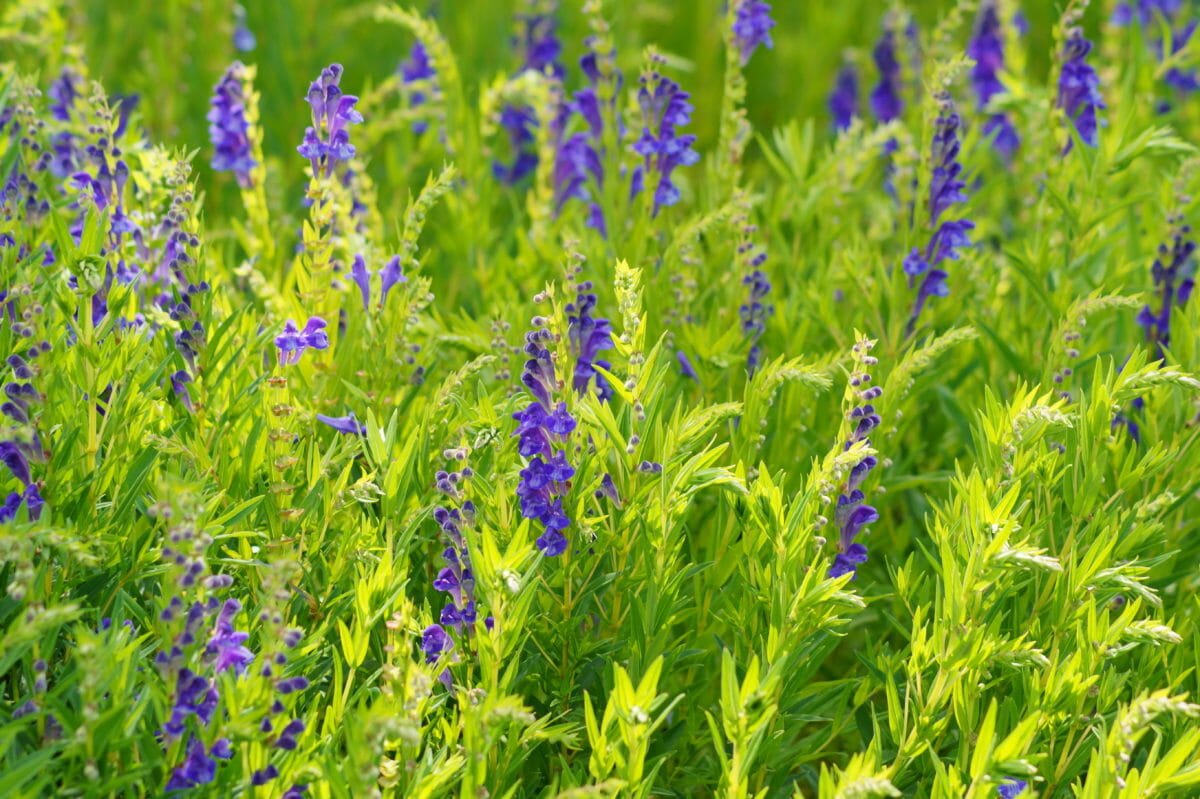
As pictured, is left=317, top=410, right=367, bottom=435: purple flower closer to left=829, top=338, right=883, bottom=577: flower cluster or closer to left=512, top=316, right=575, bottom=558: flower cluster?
left=512, top=316, right=575, bottom=558: flower cluster

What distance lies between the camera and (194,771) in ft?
6.66

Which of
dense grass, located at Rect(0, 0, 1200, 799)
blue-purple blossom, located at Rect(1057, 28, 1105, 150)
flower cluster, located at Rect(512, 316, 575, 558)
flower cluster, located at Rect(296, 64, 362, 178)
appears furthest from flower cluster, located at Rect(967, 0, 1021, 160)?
flower cluster, located at Rect(512, 316, 575, 558)

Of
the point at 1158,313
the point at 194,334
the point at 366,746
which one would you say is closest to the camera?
the point at 366,746

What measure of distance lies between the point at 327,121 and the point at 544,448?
101 centimetres

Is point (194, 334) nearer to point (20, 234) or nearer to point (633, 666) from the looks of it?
point (20, 234)

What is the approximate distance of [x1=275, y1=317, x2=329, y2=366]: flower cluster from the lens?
2.78 m

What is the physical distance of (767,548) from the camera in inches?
110

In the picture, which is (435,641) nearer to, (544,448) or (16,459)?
(544,448)

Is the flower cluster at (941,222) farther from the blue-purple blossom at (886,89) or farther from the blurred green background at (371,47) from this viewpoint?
the blue-purple blossom at (886,89)

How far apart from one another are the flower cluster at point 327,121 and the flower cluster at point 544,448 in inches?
29.9

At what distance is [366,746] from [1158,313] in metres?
2.68

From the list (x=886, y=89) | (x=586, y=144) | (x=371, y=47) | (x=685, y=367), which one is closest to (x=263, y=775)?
(x=685, y=367)

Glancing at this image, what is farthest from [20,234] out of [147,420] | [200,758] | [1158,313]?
[1158,313]

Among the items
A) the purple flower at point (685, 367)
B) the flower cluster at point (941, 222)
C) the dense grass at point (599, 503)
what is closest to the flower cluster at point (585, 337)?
the dense grass at point (599, 503)
